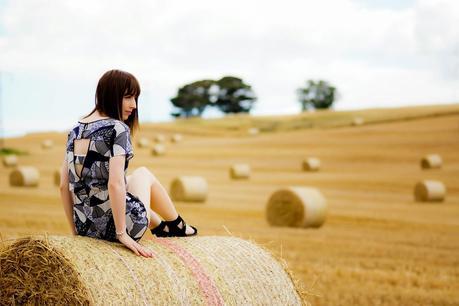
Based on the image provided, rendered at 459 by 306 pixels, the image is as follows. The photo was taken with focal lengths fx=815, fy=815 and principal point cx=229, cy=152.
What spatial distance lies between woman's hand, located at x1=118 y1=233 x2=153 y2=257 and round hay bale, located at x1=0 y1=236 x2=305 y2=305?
Answer: 4cm

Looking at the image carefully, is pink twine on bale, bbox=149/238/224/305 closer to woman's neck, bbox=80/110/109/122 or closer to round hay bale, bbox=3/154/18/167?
woman's neck, bbox=80/110/109/122

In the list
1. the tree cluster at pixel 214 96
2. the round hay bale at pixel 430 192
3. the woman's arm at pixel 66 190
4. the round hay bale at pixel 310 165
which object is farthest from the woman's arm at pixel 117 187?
the tree cluster at pixel 214 96

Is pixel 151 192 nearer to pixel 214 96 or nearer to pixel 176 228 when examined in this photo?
pixel 176 228

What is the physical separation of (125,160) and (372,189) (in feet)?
63.8

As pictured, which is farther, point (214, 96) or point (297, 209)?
point (214, 96)

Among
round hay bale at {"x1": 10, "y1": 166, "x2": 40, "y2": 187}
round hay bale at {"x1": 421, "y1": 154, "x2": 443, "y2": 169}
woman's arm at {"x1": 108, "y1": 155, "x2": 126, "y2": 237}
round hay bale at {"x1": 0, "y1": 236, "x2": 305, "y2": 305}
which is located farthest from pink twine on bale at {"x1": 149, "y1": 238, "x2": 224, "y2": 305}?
round hay bale at {"x1": 421, "y1": 154, "x2": 443, "y2": 169}

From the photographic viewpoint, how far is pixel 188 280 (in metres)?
5.36

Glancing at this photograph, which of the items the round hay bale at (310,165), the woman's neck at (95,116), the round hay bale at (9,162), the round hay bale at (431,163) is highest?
the woman's neck at (95,116)

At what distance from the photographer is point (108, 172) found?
5.29 meters

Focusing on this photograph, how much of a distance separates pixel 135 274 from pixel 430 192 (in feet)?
52.4

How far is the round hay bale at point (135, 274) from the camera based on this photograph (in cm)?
502

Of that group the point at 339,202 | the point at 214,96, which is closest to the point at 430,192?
the point at 339,202

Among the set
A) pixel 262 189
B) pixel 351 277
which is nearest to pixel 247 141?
pixel 262 189

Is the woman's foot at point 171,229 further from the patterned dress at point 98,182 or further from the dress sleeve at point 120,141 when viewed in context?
the dress sleeve at point 120,141
